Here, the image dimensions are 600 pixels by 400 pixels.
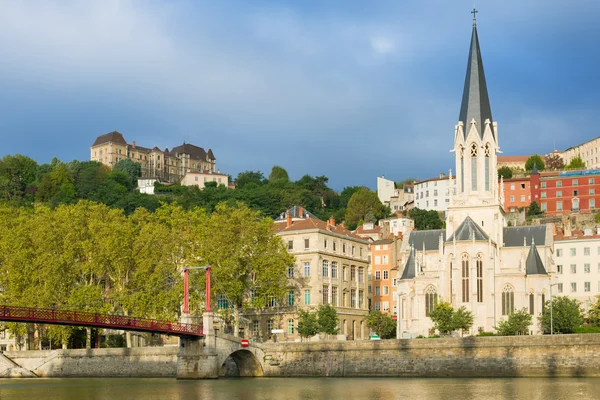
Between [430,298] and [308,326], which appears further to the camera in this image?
[430,298]

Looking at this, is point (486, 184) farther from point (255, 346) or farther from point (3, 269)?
point (3, 269)

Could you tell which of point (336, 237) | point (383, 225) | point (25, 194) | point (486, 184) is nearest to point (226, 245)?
point (336, 237)

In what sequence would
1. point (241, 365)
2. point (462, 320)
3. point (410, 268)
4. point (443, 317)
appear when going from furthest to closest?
point (410, 268) < point (443, 317) < point (462, 320) < point (241, 365)

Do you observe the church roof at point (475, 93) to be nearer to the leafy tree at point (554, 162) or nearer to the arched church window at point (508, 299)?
the arched church window at point (508, 299)

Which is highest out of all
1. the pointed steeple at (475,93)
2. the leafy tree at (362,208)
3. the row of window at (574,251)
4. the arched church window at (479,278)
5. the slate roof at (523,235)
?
the pointed steeple at (475,93)

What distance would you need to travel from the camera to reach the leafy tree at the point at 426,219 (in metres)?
146

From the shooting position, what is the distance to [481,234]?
85.7 m

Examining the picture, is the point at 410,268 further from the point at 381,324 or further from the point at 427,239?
the point at 381,324

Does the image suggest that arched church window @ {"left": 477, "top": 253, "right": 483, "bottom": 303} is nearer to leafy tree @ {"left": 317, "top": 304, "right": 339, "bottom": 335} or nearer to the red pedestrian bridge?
leafy tree @ {"left": 317, "top": 304, "right": 339, "bottom": 335}

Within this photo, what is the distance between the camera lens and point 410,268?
293ft

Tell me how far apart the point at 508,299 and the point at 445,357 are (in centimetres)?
2021

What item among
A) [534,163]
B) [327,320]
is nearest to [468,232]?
[327,320]

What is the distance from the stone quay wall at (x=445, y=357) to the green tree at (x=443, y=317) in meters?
11.7

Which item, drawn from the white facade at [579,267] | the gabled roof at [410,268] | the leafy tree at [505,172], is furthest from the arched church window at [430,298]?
the leafy tree at [505,172]
